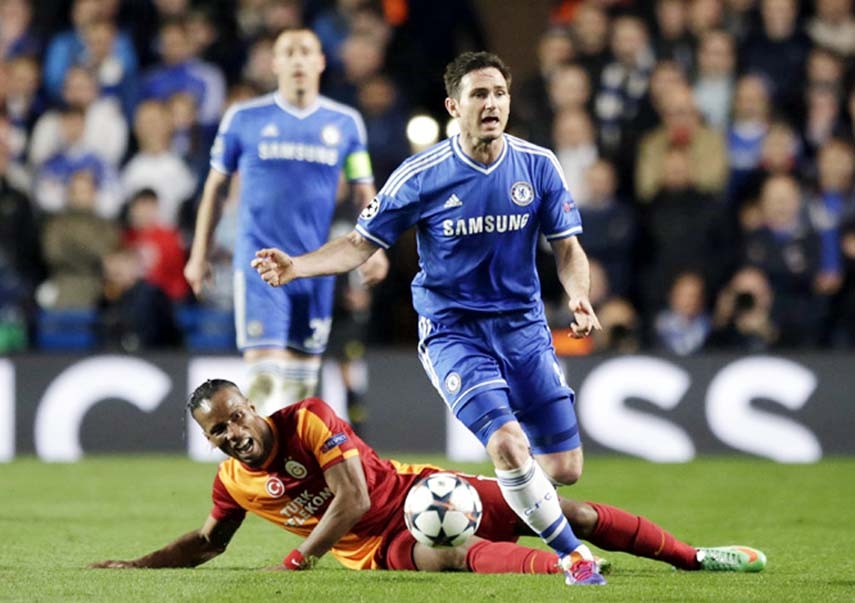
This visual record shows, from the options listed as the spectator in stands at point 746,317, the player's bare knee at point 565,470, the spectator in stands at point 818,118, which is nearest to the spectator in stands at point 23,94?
the spectator in stands at point 746,317

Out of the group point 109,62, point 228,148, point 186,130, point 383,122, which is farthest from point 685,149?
point 109,62

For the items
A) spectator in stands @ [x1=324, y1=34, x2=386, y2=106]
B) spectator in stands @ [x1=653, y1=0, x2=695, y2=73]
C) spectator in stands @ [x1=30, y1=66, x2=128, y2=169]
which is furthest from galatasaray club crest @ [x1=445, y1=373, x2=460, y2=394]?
spectator in stands @ [x1=30, y1=66, x2=128, y2=169]

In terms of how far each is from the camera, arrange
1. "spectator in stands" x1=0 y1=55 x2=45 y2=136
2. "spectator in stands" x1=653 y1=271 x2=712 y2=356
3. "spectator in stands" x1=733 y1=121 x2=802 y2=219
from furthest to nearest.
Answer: "spectator in stands" x1=0 y1=55 x2=45 y2=136, "spectator in stands" x1=733 y1=121 x2=802 y2=219, "spectator in stands" x1=653 y1=271 x2=712 y2=356

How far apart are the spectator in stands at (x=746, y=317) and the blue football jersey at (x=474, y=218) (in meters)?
5.51

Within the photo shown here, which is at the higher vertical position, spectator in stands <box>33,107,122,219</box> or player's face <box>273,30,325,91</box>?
player's face <box>273,30,325,91</box>

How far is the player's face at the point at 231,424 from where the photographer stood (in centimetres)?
684

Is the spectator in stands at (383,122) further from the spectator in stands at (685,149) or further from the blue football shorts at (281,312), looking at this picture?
the blue football shorts at (281,312)

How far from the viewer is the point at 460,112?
704 centimetres

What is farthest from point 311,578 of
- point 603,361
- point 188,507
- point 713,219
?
point 713,219

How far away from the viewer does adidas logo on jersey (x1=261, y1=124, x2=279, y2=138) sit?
9484mm

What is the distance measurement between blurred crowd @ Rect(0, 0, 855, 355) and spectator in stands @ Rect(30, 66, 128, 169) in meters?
0.02

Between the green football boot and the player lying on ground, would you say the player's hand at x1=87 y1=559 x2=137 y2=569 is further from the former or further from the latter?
the green football boot

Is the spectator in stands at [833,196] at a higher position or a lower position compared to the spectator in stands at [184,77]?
lower

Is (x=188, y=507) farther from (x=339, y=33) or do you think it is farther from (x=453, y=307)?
(x=339, y=33)
